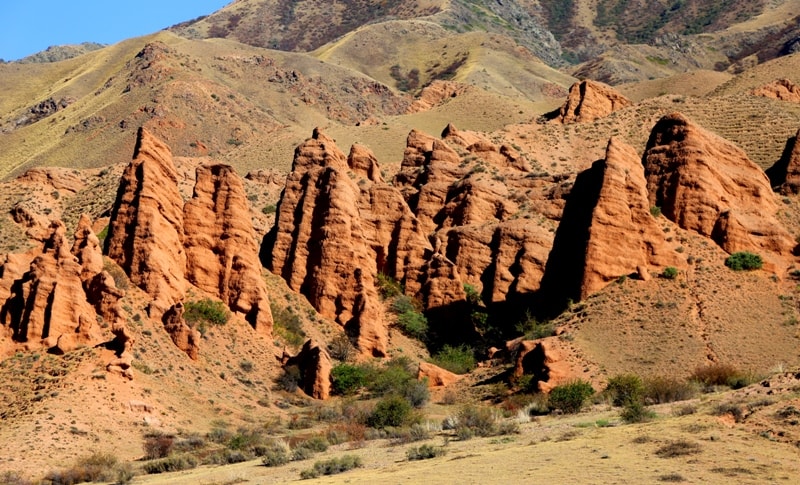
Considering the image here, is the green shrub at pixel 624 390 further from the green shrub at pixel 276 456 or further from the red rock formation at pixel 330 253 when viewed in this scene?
the red rock formation at pixel 330 253

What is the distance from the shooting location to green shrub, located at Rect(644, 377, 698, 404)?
36.6 meters

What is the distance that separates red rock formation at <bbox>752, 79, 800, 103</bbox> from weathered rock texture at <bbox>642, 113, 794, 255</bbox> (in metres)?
35.9

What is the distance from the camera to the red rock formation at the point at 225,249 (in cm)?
5281

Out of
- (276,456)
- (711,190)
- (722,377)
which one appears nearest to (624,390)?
(722,377)

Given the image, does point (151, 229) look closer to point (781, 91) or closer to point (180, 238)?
point (180, 238)

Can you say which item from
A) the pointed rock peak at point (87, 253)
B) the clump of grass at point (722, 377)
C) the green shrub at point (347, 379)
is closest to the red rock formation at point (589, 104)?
the green shrub at point (347, 379)

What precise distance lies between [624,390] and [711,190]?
64.6ft

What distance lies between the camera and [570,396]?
128ft

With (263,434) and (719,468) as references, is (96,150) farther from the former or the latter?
(719,468)

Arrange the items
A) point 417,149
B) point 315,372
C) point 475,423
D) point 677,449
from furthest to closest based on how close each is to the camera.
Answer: point 417,149, point 315,372, point 475,423, point 677,449

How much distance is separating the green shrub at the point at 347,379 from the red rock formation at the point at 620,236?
34.4 ft

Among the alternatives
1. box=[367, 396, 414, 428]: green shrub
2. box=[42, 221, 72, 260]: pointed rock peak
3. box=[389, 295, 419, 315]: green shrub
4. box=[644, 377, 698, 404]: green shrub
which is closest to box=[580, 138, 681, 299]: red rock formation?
box=[389, 295, 419, 315]: green shrub

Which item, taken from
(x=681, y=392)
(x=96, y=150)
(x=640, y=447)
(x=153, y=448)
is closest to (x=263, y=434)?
(x=153, y=448)

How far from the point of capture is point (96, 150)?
117 meters
